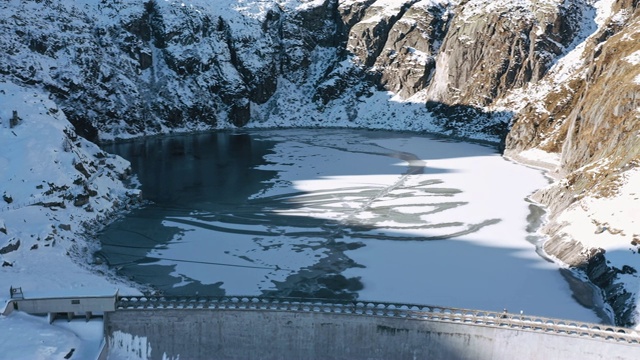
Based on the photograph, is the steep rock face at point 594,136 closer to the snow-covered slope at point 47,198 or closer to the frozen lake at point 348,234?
the frozen lake at point 348,234

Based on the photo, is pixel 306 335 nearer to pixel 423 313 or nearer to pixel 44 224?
pixel 423 313

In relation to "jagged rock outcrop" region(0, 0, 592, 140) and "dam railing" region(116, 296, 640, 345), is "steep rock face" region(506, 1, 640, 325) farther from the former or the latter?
"jagged rock outcrop" region(0, 0, 592, 140)

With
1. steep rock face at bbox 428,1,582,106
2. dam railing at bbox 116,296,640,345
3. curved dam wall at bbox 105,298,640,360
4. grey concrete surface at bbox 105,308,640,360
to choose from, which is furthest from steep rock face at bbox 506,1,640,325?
steep rock face at bbox 428,1,582,106

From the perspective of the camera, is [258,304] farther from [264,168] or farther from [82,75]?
[82,75]

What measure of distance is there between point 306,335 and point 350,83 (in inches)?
5476

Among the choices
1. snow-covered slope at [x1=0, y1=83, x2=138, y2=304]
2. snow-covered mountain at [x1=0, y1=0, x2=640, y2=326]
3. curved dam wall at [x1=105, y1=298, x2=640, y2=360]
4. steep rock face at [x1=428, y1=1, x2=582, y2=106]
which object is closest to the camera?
curved dam wall at [x1=105, y1=298, x2=640, y2=360]

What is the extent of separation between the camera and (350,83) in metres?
165

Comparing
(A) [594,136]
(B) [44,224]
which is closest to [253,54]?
(A) [594,136]

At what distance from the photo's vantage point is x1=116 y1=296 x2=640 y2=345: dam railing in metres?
29.7

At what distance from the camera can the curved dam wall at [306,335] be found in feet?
103

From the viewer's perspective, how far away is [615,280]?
39.3 m

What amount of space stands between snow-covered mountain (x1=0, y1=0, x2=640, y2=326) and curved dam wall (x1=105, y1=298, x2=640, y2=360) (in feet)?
42.0

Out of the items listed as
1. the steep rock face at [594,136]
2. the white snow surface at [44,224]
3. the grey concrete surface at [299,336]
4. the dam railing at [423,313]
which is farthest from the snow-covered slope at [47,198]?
the steep rock face at [594,136]

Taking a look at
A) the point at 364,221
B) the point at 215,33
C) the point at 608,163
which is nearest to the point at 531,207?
the point at 608,163
